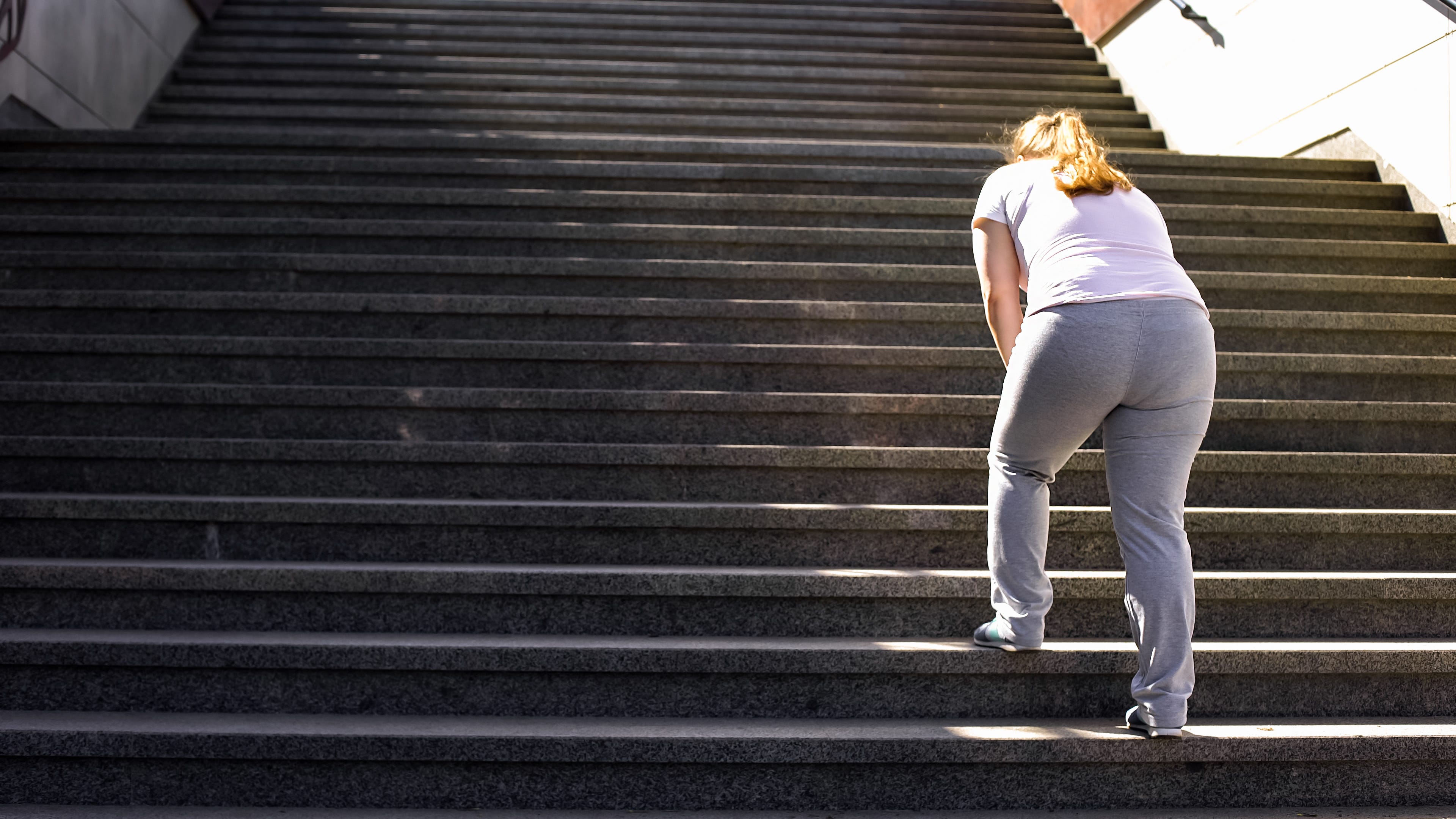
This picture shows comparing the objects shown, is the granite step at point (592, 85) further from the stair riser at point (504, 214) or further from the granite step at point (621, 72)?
the stair riser at point (504, 214)

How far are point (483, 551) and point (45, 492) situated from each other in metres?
1.30

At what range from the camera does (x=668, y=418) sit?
337 cm

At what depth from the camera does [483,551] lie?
292 centimetres

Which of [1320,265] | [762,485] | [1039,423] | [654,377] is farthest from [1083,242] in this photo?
[1320,265]

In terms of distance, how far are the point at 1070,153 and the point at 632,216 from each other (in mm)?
2446

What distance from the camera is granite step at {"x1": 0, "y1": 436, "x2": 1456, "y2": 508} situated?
3.10 meters

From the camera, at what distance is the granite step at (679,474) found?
3.10 meters

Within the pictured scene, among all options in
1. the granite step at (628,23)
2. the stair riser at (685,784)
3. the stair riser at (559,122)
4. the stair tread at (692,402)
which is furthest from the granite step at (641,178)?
the stair riser at (685,784)

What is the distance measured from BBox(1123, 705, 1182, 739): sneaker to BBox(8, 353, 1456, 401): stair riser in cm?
135

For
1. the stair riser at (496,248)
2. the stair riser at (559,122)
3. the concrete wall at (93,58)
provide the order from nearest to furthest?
1. the stair riser at (496,248)
2. the concrete wall at (93,58)
3. the stair riser at (559,122)

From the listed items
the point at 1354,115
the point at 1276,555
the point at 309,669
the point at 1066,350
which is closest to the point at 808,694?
the point at 1066,350

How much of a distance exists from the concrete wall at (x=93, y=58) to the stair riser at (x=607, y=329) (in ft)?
6.58

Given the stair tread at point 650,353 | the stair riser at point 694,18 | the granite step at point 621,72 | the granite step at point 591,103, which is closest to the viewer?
the stair tread at point 650,353

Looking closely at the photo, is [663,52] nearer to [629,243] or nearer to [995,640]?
[629,243]
